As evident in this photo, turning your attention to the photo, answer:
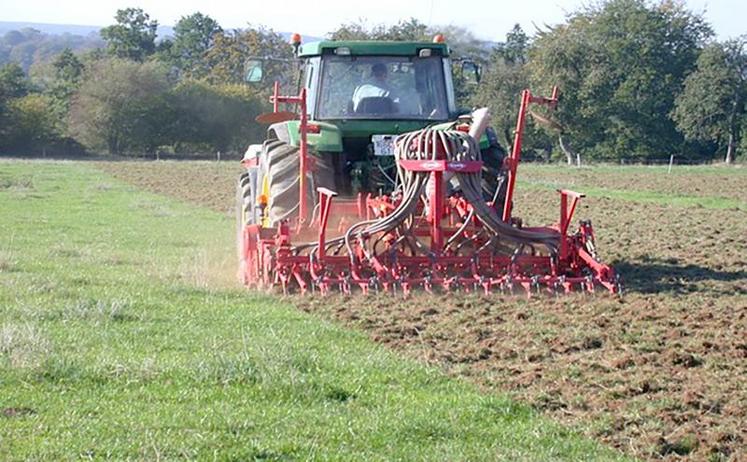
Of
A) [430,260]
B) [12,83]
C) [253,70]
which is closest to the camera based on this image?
[430,260]

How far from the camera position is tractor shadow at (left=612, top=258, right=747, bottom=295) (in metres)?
9.34

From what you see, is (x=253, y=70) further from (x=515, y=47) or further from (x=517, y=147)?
(x=515, y=47)

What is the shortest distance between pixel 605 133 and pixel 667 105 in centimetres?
350

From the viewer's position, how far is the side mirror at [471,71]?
10961mm

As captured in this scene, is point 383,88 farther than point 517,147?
Yes

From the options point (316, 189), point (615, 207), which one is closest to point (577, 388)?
point (316, 189)

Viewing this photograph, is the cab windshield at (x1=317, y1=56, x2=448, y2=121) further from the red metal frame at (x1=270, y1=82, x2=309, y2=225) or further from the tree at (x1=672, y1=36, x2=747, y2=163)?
the tree at (x1=672, y1=36, x2=747, y2=163)

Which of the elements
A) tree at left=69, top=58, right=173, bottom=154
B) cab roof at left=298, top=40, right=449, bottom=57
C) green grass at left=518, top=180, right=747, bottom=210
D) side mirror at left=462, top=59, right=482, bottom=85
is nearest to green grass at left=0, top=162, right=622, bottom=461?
cab roof at left=298, top=40, right=449, bottom=57

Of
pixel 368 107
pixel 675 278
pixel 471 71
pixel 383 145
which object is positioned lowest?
pixel 675 278

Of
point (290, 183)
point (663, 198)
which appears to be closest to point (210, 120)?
point (663, 198)

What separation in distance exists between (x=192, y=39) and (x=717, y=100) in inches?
1821

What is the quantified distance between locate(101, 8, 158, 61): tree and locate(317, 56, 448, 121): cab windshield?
234 ft

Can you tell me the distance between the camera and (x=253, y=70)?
416 inches

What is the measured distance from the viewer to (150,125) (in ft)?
185
